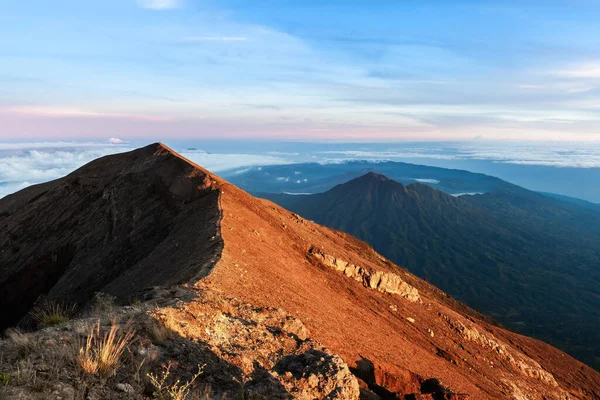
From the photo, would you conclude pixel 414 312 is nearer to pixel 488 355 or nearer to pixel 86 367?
pixel 488 355

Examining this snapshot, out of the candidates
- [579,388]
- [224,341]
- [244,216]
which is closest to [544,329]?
[579,388]

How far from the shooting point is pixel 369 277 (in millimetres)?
25984

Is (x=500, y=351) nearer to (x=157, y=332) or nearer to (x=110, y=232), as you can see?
(x=157, y=332)

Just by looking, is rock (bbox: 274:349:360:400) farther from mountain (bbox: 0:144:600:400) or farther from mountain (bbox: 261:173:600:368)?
mountain (bbox: 261:173:600:368)

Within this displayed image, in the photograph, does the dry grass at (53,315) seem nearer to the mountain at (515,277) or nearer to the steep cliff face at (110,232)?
the steep cliff face at (110,232)

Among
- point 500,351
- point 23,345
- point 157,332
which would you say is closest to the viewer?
point 23,345

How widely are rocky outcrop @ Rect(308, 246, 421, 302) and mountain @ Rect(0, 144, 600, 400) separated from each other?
11 cm

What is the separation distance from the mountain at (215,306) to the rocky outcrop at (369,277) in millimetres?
105

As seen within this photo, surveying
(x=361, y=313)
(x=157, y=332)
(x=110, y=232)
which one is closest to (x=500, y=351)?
(x=361, y=313)

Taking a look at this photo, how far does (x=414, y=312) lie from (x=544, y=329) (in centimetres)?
10503

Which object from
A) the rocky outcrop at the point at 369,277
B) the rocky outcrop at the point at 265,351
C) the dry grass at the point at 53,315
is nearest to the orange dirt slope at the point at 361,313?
the rocky outcrop at the point at 369,277

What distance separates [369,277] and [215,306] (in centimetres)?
1800

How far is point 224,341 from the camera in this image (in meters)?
7.89

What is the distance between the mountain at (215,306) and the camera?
657 cm
